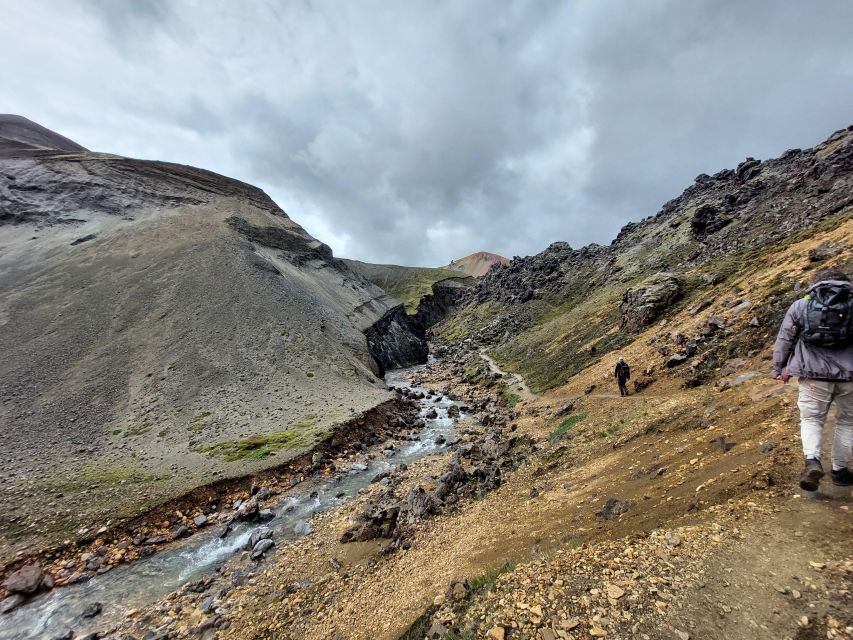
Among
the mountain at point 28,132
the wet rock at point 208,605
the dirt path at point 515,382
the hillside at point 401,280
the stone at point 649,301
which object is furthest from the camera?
the hillside at point 401,280

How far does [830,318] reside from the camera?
6645 millimetres

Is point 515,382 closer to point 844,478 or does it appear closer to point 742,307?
point 742,307

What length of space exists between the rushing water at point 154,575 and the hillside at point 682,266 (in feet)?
69.6

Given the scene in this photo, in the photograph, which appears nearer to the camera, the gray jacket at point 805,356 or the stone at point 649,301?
the gray jacket at point 805,356

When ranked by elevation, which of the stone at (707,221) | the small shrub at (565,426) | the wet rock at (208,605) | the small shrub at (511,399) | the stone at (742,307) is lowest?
the wet rock at (208,605)

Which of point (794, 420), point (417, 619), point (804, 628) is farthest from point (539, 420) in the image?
point (804, 628)

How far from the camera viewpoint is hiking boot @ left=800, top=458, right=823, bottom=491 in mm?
6419

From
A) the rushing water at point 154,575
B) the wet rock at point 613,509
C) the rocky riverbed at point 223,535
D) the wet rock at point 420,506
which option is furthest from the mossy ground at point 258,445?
the wet rock at point 613,509

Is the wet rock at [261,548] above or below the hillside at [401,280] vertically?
below

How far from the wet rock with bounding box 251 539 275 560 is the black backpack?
1899cm

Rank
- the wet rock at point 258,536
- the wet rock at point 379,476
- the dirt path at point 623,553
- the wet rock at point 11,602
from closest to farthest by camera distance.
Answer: the dirt path at point 623,553 < the wet rock at point 11,602 < the wet rock at point 258,536 < the wet rock at point 379,476

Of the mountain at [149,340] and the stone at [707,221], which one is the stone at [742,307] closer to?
the mountain at [149,340]

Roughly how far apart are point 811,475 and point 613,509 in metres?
4.28

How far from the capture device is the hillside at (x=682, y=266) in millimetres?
31547
